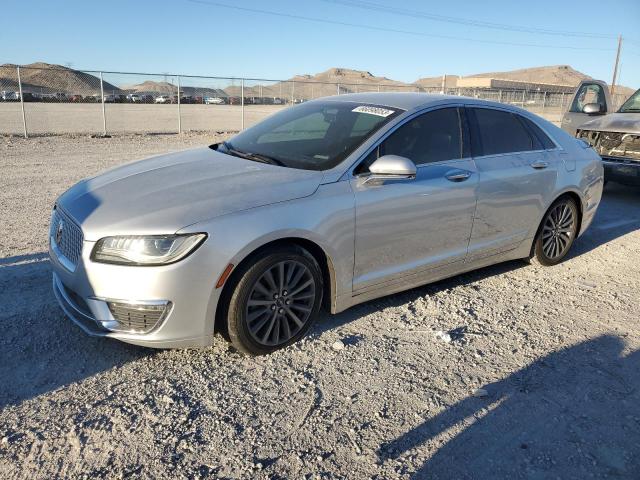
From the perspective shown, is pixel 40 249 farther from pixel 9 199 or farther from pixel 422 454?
pixel 422 454

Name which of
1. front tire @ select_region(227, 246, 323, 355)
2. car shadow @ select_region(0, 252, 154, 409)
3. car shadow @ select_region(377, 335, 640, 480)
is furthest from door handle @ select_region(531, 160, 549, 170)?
car shadow @ select_region(0, 252, 154, 409)

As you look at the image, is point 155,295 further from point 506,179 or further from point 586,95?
point 586,95

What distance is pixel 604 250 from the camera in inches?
245

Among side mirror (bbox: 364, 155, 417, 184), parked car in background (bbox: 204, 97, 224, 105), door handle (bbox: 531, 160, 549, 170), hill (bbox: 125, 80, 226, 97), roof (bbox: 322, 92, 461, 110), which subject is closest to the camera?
side mirror (bbox: 364, 155, 417, 184)

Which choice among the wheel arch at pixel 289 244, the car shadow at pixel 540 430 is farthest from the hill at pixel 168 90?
the car shadow at pixel 540 430

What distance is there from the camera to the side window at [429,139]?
4.03 metres

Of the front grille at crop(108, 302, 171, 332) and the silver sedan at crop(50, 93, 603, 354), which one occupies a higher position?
the silver sedan at crop(50, 93, 603, 354)

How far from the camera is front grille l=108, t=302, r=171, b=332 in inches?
121

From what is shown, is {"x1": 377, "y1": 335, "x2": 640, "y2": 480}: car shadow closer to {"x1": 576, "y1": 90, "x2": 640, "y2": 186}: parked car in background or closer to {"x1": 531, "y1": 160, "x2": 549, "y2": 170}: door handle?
{"x1": 531, "y1": 160, "x2": 549, "y2": 170}: door handle

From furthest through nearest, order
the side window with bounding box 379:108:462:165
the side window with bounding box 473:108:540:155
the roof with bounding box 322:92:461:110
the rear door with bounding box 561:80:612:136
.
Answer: the rear door with bounding box 561:80:612:136 → the side window with bounding box 473:108:540:155 → the roof with bounding box 322:92:461:110 → the side window with bounding box 379:108:462:165

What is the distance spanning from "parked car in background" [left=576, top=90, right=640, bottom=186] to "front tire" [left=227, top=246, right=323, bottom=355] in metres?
6.94

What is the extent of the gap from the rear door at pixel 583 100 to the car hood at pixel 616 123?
681 millimetres

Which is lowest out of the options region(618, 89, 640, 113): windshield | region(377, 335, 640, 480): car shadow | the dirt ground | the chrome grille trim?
the dirt ground

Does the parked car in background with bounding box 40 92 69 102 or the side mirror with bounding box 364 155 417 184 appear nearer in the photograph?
the side mirror with bounding box 364 155 417 184
